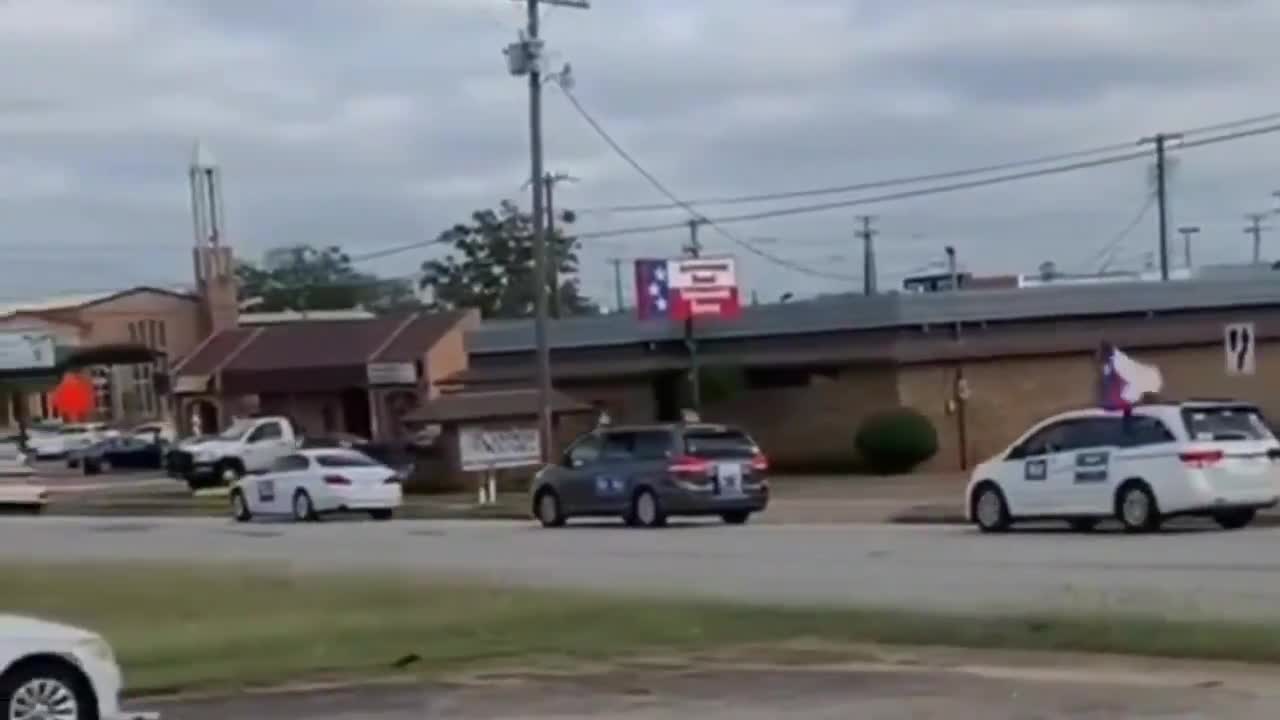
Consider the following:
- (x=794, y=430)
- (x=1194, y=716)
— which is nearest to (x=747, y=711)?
(x=1194, y=716)

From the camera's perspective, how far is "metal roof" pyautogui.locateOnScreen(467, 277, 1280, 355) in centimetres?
6000

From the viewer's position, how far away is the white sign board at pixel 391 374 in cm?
7212

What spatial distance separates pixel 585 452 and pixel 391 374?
33.0m

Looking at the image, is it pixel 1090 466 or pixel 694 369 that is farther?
pixel 694 369

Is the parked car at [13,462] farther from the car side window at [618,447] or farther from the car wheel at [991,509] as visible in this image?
the car wheel at [991,509]

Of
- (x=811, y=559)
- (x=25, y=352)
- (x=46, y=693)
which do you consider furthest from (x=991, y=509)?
(x=25, y=352)

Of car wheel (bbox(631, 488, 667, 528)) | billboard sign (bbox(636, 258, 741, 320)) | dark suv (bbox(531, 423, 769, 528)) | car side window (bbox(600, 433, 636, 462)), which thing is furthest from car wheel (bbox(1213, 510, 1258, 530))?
billboard sign (bbox(636, 258, 741, 320))

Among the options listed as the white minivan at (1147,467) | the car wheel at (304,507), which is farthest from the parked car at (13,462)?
the white minivan at (1147,467)

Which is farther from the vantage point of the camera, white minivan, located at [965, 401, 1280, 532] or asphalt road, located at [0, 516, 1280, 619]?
white minivan, located at [965, 401, 1280, 532]

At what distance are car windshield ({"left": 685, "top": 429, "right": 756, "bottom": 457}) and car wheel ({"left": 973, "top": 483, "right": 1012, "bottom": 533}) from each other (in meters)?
6.31

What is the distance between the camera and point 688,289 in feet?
209

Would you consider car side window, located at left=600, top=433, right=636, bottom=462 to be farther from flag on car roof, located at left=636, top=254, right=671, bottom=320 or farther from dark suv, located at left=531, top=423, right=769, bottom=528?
flag on car roof, located at left=636, top=254, right=671, bottom=320

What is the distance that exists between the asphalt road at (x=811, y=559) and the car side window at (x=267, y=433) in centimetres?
2405

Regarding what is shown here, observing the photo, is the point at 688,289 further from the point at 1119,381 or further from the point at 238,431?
the point at 1119,381
